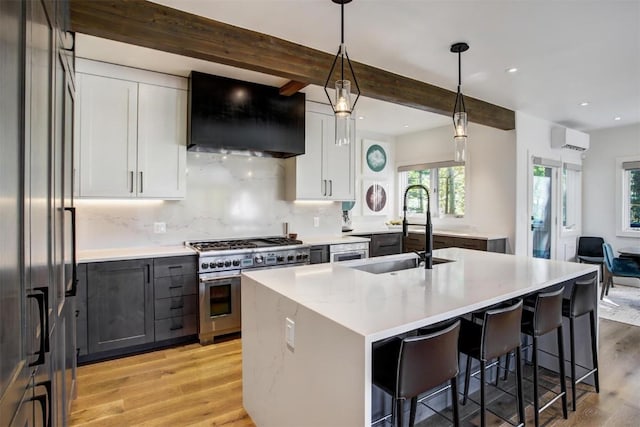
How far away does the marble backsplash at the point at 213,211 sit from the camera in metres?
3.48

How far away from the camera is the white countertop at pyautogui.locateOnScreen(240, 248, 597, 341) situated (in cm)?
146

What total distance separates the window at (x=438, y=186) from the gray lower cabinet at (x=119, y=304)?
15.2 ft

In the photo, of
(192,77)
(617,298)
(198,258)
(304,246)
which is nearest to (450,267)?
(304,246)

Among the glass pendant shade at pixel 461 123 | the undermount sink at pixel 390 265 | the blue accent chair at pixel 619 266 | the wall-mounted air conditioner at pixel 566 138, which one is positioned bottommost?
the blue accent chair at pixel 619 266

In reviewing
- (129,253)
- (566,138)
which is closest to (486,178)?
(566,138)

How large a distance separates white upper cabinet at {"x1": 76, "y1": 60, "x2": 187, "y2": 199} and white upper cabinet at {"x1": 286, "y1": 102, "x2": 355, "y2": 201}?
131 cm

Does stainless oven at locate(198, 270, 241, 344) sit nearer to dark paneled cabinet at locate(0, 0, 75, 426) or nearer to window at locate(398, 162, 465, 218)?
dark paneled cabinet at locate(0, 0, 75, 426)

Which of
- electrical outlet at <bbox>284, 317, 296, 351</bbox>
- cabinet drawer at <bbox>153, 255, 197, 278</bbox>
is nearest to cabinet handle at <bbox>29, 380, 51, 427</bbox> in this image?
electrical outlet at <bbox>284, 317, 296, 351</bbox>

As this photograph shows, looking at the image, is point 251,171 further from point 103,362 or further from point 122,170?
point 103,362

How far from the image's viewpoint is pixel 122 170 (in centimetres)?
330


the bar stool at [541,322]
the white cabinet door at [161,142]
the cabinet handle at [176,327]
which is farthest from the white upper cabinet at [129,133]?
the bar stool at [541,322]

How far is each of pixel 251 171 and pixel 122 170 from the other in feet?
4.69

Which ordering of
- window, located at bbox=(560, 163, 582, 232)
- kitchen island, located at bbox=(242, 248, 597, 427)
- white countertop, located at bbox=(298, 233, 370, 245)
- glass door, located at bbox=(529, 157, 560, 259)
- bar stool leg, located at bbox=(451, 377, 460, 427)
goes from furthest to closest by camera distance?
window, located at bbox=(560, 163, 582, 232) → glass door, located at bbox=(529, 157, 560, 259) → white countertop, located at bbox=(298, 233, 370, 245) → bar stool leg, located at bbox=(451, 377, 460, 427) → kitchen island, located at bbox=(242, 248, 597, 427)

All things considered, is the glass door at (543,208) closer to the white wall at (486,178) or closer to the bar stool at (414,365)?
the white wall at (486,178)
